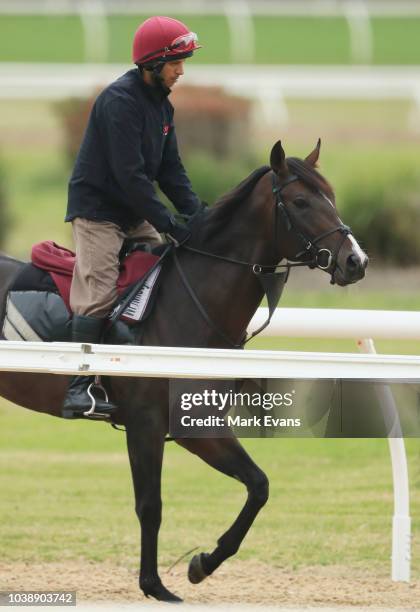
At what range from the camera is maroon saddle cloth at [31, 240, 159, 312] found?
5727mm

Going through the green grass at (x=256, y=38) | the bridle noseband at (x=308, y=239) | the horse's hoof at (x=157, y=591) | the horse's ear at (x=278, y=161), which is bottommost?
the horse's hoof at (x=157, y=591)

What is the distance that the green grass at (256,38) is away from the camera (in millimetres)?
25422

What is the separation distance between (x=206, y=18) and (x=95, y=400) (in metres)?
22.5

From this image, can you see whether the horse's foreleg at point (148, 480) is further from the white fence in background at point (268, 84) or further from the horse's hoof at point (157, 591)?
the white fence in background at point (268, 84)

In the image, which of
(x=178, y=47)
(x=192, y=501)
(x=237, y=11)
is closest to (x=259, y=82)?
(x=237, y=11)

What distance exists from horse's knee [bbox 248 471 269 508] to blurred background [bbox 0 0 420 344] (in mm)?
6855

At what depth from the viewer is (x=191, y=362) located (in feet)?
16.2

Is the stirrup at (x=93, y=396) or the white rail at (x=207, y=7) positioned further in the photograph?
the white rail at (x=207, y=7)

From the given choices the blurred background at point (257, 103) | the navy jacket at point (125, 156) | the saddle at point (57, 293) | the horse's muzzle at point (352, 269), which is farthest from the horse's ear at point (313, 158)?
the blurred background at point (257, 103)

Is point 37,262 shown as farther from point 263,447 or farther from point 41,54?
point 41,54

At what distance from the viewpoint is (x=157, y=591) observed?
18.1 ft

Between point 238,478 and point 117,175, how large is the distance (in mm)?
1345

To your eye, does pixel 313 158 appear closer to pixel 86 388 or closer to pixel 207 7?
pixel 86 388

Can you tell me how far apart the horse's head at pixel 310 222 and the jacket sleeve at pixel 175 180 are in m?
0.65
